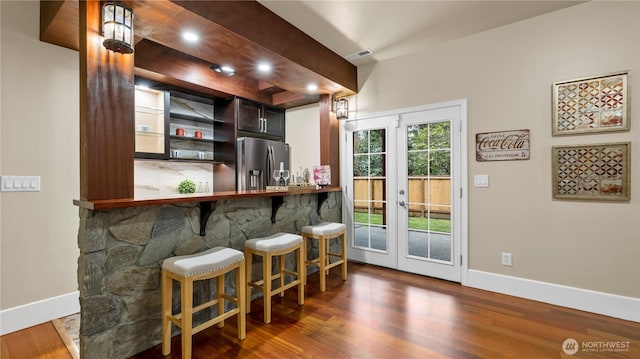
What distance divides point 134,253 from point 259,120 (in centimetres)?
307

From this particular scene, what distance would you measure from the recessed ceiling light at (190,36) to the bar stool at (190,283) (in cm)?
177

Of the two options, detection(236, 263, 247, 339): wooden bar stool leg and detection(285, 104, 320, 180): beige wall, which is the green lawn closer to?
detection(285, 104, 320, 180): beige wall

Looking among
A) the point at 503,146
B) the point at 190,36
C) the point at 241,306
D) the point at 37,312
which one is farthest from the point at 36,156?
the point at 503,146

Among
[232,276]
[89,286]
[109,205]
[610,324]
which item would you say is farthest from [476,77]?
[89,286]

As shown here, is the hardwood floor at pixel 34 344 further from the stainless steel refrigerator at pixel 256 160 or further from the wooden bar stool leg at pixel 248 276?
the stainless steel refrigerator at pixel 256 160

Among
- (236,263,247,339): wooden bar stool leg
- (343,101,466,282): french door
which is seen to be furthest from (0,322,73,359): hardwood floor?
(343,101,466,282): french door

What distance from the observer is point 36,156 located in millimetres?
2459

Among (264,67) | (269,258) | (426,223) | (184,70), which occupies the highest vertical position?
(184,70)

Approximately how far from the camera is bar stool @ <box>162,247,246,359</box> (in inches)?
72.1

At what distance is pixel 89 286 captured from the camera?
1.75 meters

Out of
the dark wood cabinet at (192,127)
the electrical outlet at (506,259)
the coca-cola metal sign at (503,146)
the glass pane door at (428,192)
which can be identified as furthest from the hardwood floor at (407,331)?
the dark wood cabinet at (192,127)

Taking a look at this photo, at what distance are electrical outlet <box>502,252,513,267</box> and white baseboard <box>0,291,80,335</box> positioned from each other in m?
4.23

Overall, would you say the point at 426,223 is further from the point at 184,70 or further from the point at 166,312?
the point at 184,70

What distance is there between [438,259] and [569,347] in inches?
56.8
